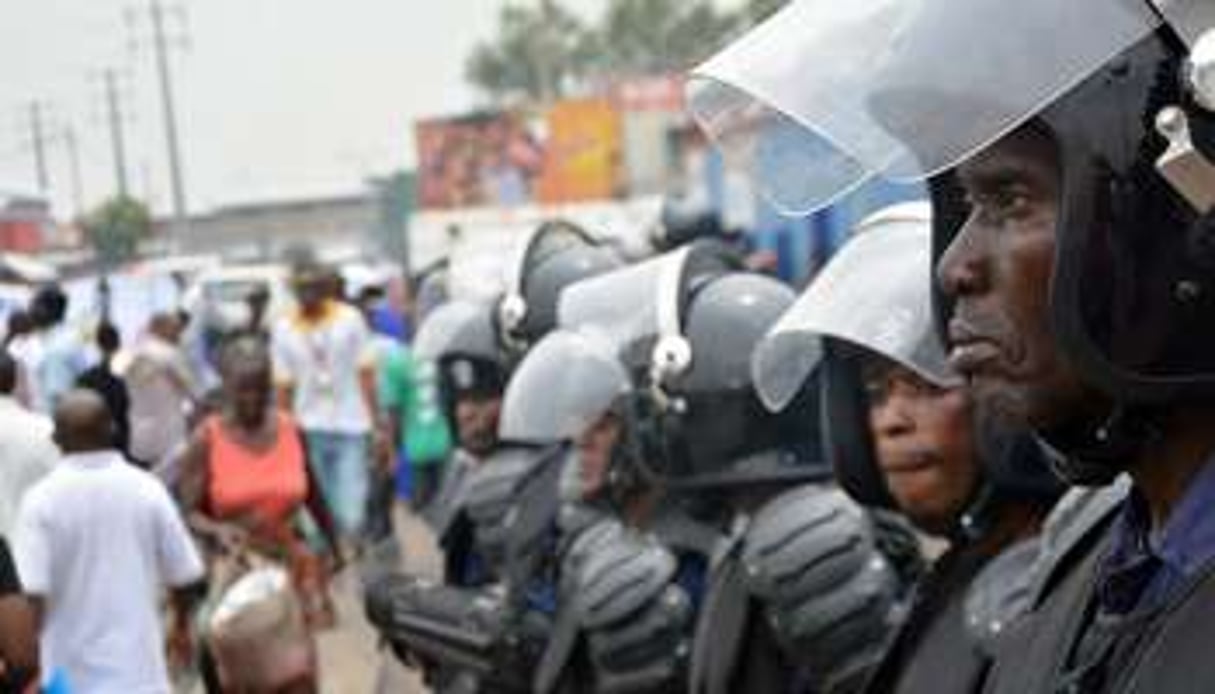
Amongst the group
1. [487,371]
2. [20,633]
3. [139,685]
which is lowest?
[139,685]

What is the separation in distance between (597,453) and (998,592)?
6.05 feet

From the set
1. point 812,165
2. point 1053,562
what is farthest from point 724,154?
point 1053,562

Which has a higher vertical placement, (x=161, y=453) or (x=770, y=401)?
(x=770, y=401)

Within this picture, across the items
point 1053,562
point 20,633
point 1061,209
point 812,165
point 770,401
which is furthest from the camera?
point 20,633

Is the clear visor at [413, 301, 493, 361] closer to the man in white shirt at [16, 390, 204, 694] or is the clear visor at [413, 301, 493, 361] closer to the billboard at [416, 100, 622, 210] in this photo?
the man in white shirt at [16, 390, 204, 694]

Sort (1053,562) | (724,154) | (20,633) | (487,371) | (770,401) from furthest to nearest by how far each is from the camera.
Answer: (487,371)
(20,633)
(770,401)
(724,154)
(1053,562)

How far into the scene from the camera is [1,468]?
6.50m

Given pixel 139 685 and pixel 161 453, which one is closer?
pixel 139 685

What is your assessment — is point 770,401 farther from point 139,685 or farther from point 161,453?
point 161,453

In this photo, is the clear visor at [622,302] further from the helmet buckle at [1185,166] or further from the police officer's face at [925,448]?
the helmet buckle at [1185,166]

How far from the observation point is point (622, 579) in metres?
3.97

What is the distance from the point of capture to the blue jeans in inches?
409

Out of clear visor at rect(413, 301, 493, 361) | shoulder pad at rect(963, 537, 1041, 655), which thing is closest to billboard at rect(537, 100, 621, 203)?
clear visor at rect(413, 301, 493, 361)

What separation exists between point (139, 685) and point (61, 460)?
678mm
